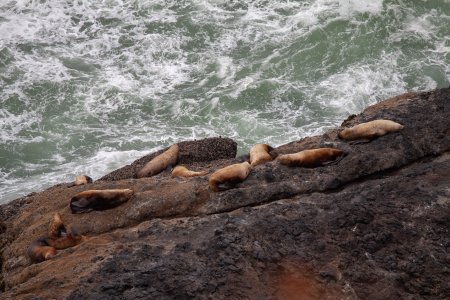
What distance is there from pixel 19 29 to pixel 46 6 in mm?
1103

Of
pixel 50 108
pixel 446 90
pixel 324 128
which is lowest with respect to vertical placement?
pixel 324 128

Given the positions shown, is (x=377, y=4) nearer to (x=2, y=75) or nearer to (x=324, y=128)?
(x=324, y=128)

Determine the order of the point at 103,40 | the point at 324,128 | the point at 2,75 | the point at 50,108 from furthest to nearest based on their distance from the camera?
the point at 103,40
the point at 2,75
the point at 50,108
the point at 324,128

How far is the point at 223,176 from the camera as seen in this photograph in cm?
632

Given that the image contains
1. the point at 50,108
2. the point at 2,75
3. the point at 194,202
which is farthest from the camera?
the point at 2,75

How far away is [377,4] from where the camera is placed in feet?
48.3

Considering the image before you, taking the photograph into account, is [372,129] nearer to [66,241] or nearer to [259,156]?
[259,156]

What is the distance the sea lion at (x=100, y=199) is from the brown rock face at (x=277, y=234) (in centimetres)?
8

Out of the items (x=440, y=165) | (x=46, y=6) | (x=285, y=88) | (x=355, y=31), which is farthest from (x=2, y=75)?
(x=440, y=165)

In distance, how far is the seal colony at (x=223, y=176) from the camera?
19.7ft

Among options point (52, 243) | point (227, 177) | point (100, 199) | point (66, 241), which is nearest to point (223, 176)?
point (227, 177)

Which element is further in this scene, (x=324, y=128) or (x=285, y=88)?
(x=285, y=88)

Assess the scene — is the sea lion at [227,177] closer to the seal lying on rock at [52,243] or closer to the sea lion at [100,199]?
the sea lion at [100,199]

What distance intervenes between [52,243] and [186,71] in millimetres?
7904
